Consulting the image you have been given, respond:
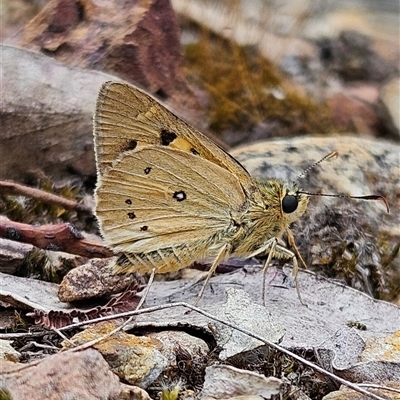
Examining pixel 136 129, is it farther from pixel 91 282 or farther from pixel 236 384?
pixel 236 384

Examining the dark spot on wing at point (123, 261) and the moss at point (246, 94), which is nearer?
the dark spot on wing at point (123, 261)

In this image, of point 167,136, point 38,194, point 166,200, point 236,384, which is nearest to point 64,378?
point 236,384

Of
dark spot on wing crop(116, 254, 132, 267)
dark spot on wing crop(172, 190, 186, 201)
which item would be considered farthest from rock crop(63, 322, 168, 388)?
dark spot on wing crop(172, 190, 186, 201)

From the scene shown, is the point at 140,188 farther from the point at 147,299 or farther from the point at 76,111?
the point at 76,111

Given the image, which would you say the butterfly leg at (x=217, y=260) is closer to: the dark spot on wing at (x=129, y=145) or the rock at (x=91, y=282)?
the rock at (x=91, y=282)

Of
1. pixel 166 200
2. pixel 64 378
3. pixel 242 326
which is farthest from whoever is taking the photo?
pixel 166 200

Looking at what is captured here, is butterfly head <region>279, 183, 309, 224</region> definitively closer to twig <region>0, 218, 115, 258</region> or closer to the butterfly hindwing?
the butterfly hindwing

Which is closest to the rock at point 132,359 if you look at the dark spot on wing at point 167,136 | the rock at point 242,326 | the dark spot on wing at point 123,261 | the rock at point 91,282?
the rock at point 242,326

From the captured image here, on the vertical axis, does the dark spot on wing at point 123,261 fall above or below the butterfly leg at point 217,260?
above
